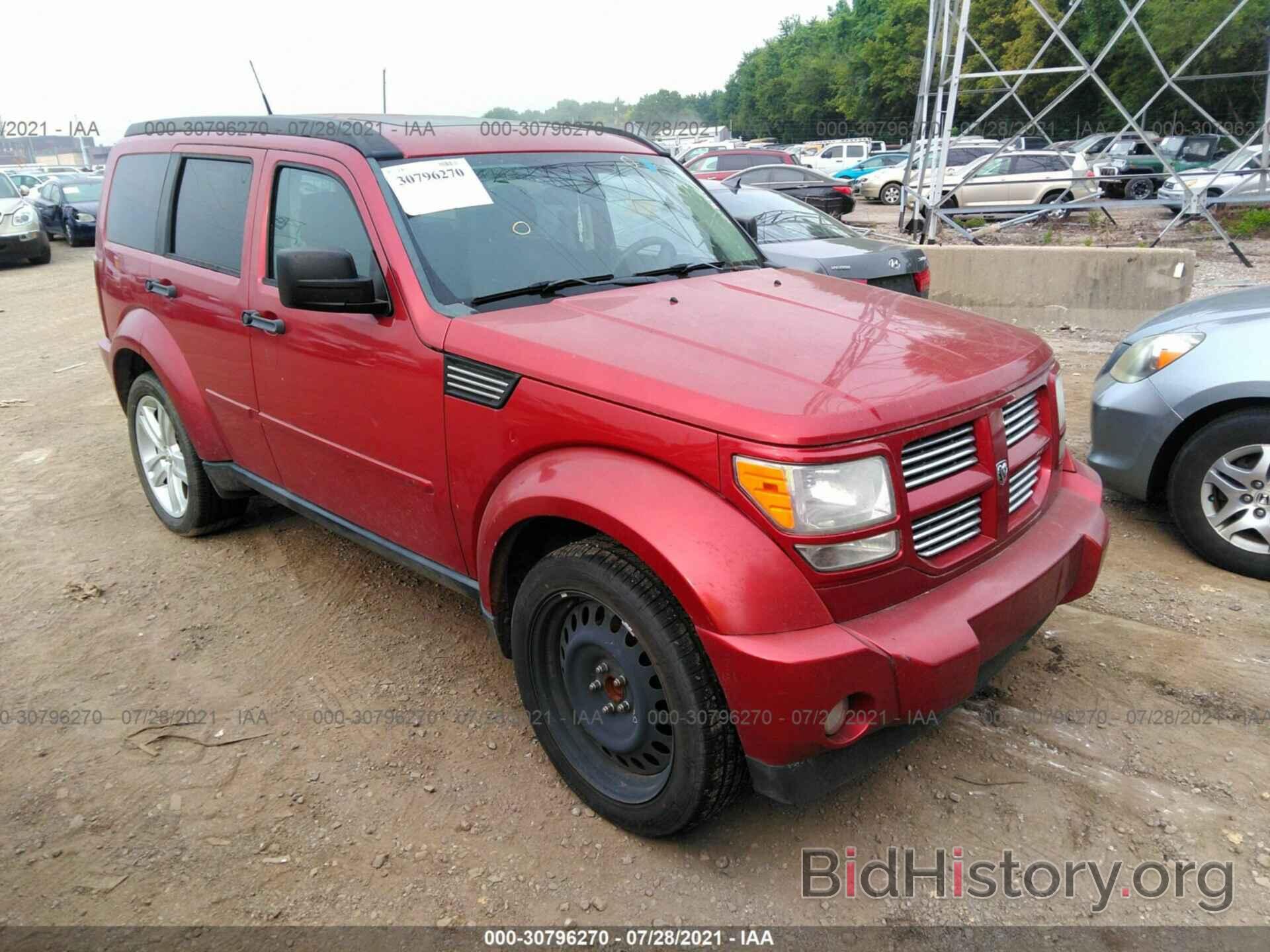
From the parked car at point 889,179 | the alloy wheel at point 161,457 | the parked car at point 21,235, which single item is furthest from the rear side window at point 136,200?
the parked car at point 889,179

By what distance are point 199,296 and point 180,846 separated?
233 cm

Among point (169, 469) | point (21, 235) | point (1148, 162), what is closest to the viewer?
→ point (169, 469)

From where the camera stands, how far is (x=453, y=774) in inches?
123

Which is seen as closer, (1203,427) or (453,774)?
(453,774)

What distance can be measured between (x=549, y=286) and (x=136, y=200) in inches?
110

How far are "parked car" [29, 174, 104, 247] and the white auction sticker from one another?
19.3 m

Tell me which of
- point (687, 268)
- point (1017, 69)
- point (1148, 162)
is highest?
point (1017, 69)

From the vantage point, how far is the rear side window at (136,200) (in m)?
4.57

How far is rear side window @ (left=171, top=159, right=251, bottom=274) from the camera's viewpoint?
392cm

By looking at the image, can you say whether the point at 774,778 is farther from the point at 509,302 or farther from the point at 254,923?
the point at 509,302

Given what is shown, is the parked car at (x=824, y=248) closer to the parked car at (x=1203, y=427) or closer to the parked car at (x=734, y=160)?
the parked car at (x=1203, y=427)

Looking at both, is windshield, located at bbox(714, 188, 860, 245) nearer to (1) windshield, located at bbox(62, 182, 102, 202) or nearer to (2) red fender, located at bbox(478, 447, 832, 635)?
(2) red fender, located at bbox(478, 447, 832, 635)

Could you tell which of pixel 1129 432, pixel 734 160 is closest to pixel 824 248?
pixel 1129 432

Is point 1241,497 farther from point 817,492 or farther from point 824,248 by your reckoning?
point 824,248
